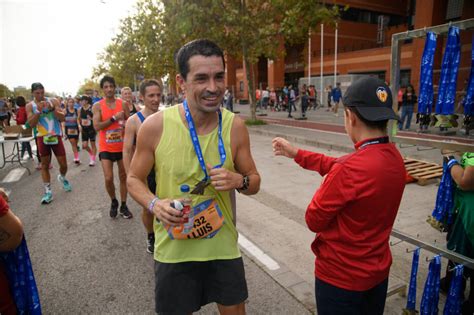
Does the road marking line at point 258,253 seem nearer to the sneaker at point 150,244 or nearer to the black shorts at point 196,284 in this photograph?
the sneaker at point 150,244

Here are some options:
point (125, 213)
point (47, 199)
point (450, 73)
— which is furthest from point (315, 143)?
point (450, 73)

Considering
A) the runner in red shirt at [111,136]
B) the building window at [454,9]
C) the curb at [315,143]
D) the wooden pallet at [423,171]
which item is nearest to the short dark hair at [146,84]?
the runner in red shirt at [111,136]

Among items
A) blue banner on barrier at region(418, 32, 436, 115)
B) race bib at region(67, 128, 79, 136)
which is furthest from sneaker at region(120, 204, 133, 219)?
race bib at region(67, 128, 79, 136)

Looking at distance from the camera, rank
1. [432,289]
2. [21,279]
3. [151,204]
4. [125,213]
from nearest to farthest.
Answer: [151,204] < [21,279] < [432,289] < [125,213]

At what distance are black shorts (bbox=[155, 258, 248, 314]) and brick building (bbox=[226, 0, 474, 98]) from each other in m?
22.0

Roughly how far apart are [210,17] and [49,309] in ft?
47.3

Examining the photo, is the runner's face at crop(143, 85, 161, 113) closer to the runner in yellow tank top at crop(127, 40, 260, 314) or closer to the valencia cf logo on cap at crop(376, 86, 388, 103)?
the runner in yellow tank top at crop(127, 40, 260, 314)

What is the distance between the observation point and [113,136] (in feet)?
17.3

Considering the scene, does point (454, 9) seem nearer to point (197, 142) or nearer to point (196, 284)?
point (197, 142)

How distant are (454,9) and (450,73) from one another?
90.0 feet

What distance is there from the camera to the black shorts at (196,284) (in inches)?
77.9

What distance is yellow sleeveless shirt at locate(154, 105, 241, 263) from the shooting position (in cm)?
193

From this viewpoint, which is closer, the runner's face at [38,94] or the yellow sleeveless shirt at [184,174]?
the yellow sleeveless shirt at [184,174]

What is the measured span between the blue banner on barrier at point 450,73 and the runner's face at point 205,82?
201 centimetres
